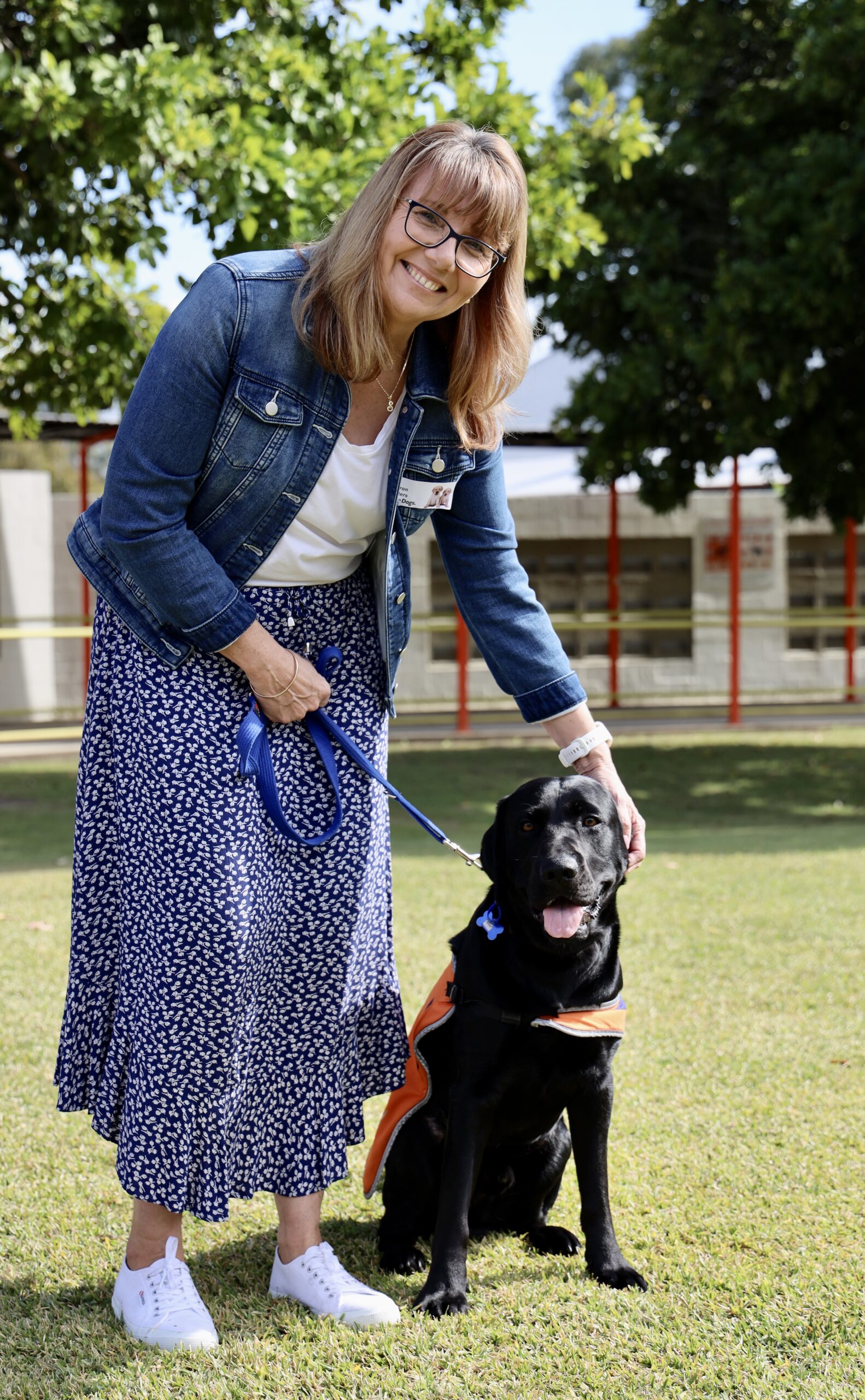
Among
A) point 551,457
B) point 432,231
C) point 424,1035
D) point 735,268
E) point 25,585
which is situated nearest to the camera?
point 432,231

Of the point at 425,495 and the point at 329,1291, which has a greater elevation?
the point at 425,495

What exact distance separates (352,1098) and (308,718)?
769 millimetres

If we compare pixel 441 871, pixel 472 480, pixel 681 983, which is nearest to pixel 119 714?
pixel 472 480

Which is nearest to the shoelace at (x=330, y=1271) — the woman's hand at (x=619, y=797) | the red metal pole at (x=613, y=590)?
the woman's hand at (x=619, y=797)

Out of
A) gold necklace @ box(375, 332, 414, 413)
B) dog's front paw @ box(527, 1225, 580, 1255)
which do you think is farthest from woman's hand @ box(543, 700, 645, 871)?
dog's front paw @ box(527, 1225, 580, 1255)

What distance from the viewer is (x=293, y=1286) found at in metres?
2.47

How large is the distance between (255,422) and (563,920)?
1.05m

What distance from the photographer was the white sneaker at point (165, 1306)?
7.48ft

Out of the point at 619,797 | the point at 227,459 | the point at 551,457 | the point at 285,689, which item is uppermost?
the point at 551,457

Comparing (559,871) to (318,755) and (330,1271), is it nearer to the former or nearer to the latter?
(318,755)

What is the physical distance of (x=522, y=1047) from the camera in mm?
2443

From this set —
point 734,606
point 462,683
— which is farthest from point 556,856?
point 734,606

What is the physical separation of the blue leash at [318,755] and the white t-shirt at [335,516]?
163mm

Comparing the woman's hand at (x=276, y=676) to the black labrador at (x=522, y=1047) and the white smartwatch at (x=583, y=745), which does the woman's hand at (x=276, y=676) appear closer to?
the black labrador at (x=522, y=1047)
